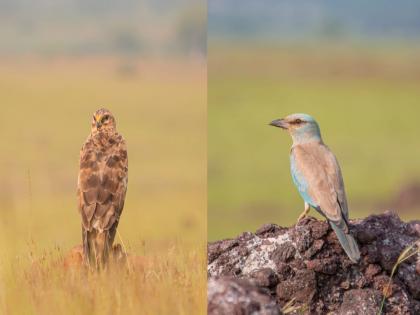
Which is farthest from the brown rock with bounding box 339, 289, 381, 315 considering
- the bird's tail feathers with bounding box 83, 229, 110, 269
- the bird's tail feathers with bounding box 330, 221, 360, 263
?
the bird's tail feathers with bounding box 83, 229, 110, 269

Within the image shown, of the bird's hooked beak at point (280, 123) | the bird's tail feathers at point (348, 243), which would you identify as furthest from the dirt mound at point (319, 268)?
the bird's hooked beak at point (280, 123)

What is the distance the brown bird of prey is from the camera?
560cm

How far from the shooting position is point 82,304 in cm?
529

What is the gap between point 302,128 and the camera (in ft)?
20.4

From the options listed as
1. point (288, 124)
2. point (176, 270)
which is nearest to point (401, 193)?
point (288, 124)

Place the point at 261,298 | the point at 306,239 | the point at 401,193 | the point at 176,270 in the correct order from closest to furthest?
the point at 261,298, the point at 176,270, the point at 306,239, the point at 401,193

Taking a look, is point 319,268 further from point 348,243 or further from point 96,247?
point 96,247

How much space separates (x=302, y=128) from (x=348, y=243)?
87 centimetres

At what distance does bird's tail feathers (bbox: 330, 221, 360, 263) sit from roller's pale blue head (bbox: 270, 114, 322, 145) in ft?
2.21

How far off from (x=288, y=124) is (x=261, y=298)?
1.60m

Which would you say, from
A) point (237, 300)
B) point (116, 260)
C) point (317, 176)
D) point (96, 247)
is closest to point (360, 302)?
point (317, 176)

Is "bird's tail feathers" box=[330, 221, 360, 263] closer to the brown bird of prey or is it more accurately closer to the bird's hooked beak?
the bird's hooked beak

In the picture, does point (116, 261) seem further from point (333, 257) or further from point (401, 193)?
point (401, 193)

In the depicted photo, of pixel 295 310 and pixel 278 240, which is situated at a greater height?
pixel 278 240
